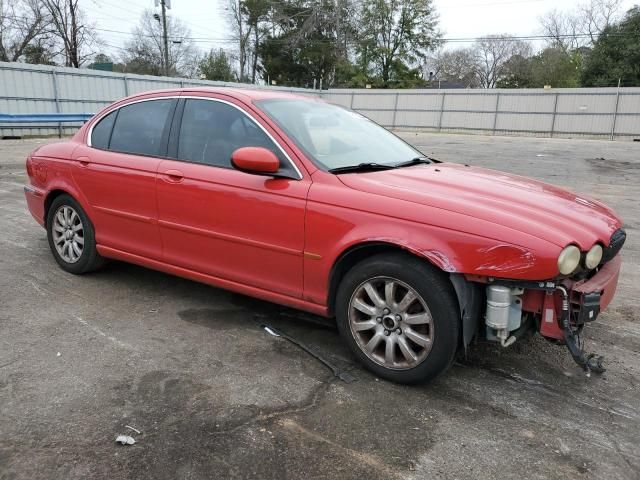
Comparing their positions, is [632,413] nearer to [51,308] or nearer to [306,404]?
[306,404]

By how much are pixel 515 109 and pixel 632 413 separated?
106ft

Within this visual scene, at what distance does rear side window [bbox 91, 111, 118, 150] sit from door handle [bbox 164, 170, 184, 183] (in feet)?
3.09

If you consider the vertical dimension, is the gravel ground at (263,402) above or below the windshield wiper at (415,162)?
below

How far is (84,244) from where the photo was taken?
4.75m

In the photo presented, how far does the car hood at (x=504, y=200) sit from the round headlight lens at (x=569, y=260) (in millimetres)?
41

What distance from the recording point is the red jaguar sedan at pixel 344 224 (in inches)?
112

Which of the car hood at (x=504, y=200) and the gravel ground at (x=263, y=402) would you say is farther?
the car hood at (x=504, y=200)

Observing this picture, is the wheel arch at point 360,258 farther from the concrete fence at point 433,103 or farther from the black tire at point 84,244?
the concrete fence at point 433,103

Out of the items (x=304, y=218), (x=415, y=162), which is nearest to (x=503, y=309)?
(x=304, y=218)

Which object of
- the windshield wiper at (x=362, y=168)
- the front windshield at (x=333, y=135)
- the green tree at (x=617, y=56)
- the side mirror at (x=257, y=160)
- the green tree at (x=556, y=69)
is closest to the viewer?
the side mirror at (x=257, y=160)

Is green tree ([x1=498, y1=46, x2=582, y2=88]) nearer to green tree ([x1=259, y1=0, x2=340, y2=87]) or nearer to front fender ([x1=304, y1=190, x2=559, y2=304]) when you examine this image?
green tree ([x1=259, y1=0, x2=340, y2=87])

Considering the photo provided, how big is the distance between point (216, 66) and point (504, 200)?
5424 cm

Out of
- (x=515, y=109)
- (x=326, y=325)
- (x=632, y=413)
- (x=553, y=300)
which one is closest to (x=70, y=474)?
(x=326, y=325)

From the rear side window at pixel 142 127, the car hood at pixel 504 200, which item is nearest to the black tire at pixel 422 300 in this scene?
the car hood at pixel 504 200
